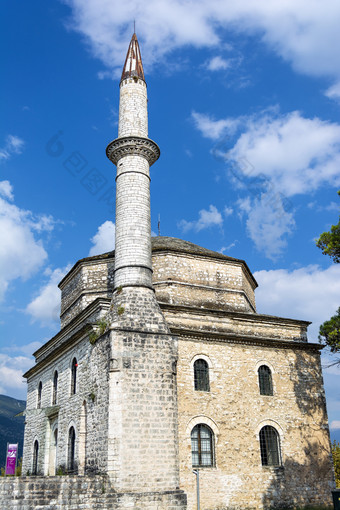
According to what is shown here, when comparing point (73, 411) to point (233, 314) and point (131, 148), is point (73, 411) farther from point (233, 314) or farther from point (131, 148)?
point (131, 148)

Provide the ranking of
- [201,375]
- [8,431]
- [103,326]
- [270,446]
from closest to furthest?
[103,326] < [201,375] < [270,446] < [8,431]

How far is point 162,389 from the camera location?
1301 cm

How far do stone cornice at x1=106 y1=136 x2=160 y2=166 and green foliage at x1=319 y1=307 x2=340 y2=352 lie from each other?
7.84 metres

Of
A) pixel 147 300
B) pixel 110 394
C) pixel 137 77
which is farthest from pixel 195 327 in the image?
pixel 137 77

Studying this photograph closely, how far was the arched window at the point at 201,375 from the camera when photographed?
50.0 feet

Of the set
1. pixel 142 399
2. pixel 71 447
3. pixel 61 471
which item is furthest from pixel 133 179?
pixel 61 471

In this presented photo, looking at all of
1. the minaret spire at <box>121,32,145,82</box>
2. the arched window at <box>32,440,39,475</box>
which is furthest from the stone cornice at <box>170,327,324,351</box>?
the minaret spire at <box>121,32,145,82</box>

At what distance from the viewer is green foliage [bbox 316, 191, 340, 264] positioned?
15156mm

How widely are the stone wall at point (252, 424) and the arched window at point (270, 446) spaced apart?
0.58ft

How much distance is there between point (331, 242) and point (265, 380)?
520 cm

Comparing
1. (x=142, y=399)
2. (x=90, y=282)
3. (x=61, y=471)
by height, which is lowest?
(x=61, y=471)

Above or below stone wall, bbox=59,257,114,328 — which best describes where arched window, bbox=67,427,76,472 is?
below

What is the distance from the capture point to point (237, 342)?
16375mm

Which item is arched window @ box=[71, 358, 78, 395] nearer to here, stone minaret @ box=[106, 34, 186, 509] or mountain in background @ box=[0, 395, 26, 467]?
stone minaret @ box=[106, 34, 186, 509]
